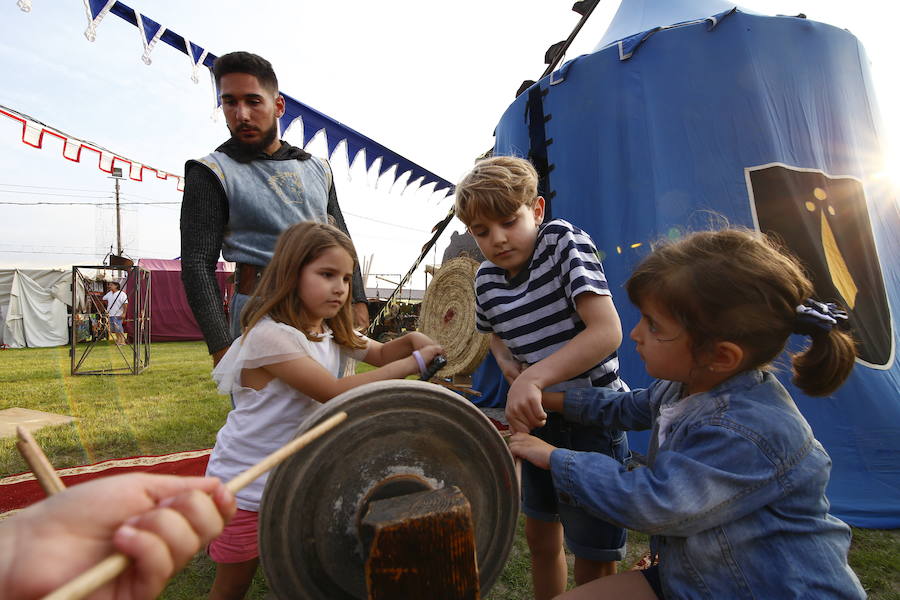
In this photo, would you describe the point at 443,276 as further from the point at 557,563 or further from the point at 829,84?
the point at 557,563

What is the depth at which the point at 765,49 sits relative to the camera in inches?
125

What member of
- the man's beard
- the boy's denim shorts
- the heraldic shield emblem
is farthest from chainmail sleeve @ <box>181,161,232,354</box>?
the heraldic shield emblem

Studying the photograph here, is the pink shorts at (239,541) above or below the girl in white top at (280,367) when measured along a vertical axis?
below

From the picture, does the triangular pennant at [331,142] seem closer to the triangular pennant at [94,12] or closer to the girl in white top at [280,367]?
the triangular pennant at [94,12]

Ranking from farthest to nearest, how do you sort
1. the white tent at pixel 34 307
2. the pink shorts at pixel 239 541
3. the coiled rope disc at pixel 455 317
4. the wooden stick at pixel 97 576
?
1. the white tent at pixel 34 307
2. the coiled rope disc at pixel 455 317
3. the pink shorts at pixel 239 541
4. the wooden stick at pixel 97 576

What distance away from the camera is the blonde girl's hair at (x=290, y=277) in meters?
1.46

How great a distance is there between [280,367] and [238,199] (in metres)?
0.81

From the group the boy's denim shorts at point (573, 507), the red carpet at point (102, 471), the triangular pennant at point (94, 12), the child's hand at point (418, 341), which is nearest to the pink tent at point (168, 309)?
the triangular pennant at point (94, 12)

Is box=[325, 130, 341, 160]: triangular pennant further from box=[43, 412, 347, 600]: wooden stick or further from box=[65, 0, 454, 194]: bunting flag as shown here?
box=[43, 412, 347, 600]: wooden stick

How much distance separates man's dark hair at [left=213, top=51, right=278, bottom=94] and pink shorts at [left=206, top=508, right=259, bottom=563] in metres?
1.57

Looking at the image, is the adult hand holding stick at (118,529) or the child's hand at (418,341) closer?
the adult hand holding stick at (118,529)

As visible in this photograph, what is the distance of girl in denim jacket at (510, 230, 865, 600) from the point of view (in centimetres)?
88

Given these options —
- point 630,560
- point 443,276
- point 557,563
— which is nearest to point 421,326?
point 443,276

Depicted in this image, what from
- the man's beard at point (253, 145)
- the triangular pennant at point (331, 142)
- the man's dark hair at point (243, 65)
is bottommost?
the man's beard at point (253, 145)
